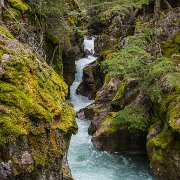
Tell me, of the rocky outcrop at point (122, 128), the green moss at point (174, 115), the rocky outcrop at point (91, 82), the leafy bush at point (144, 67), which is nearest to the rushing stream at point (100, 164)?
the rocky outcrop at point (122, 128)

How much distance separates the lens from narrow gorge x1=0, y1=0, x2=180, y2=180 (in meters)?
5.16

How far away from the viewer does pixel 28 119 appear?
5164mm

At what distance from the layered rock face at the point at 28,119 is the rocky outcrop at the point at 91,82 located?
1469 centimetres

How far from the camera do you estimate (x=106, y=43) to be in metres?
24.1

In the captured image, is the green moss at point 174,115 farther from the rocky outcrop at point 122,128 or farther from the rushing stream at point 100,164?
→ the rushing stream at point 100,164

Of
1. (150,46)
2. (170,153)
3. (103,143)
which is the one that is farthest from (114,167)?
(150,46)

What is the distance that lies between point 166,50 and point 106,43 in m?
8.17

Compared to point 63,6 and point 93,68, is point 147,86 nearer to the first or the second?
point 63,6

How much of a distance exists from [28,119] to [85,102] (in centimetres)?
1665

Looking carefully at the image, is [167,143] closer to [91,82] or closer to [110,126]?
[110,126]

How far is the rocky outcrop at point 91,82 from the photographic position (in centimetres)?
2130

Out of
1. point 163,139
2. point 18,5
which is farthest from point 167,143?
point 18,5

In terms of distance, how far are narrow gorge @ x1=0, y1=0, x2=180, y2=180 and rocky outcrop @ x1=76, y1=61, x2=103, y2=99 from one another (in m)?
0.07

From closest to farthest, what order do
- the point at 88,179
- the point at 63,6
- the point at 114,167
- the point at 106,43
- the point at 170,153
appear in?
the point at 170,153
the point at 88,179
the point at 114,167
the point at 63,6
the point at 106,43
